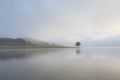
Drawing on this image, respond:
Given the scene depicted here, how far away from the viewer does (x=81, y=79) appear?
15.1 m

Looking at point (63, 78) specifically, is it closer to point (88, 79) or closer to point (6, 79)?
point (88, 79)

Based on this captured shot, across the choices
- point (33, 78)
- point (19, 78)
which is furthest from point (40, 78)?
point (19, 78)

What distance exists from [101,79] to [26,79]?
6.93 metres

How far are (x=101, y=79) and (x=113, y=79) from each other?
119 centimetres

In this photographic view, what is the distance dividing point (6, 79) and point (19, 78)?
46.6 inches

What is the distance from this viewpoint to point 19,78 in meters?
15.6

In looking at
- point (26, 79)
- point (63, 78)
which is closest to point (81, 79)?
point (63, 78)

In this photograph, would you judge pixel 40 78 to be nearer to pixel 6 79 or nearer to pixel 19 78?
pixel 19 78

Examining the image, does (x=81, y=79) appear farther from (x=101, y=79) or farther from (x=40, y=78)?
(x=40, y=78)

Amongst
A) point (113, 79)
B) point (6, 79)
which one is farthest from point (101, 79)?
point (6, 79)

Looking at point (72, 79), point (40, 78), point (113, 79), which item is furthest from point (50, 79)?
point (113, 79)

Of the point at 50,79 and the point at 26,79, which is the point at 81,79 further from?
the point at 26,79

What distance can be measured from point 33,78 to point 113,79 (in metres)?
7.53

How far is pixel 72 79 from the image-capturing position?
15156 millimetres
